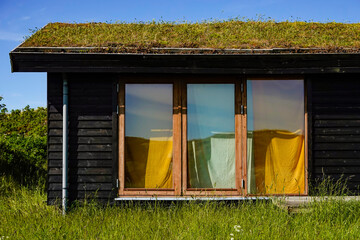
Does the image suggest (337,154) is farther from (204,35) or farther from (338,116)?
(204,35)

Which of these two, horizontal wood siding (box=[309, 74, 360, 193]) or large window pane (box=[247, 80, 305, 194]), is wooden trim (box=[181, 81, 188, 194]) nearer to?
large window pane (box=[247, 80, 305, 194])

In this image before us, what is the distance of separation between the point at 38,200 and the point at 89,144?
1892 millimetres

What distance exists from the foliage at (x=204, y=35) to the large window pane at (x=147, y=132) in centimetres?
Result: 84

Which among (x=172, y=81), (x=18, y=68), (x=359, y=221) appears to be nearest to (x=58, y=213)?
(x=18, y=68)

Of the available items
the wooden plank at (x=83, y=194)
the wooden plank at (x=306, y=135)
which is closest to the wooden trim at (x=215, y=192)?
the wooden plank at (x=306, y=135)

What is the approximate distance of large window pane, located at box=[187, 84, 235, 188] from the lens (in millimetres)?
6738

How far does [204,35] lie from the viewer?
771 cm

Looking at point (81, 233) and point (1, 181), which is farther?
point (1, 181)

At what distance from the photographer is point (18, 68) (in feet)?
21.2

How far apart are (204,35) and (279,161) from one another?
9.58ft

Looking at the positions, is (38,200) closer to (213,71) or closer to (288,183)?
(213,71)

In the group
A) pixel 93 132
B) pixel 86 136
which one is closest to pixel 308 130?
pixel 93 132

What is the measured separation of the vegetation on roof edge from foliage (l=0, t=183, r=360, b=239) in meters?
2.83

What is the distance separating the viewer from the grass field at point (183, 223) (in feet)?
16.2
